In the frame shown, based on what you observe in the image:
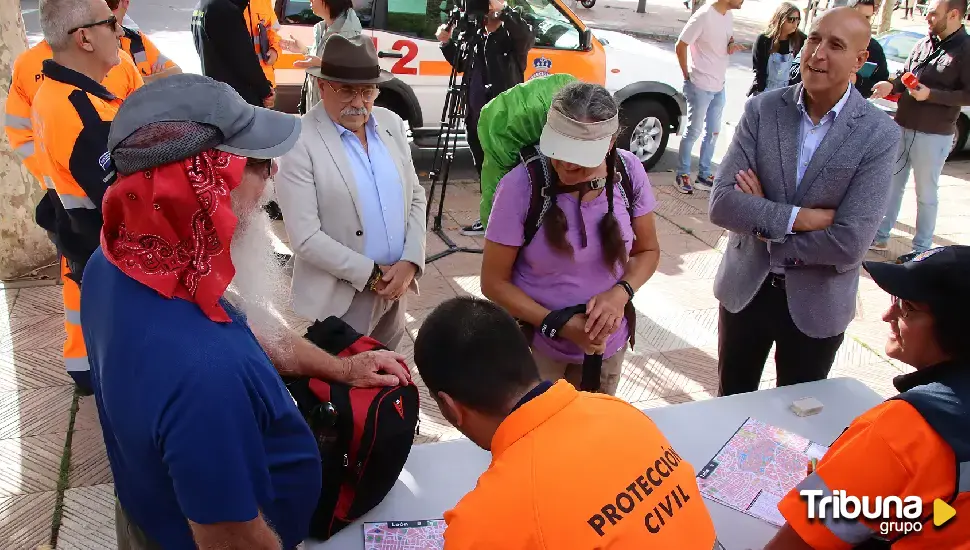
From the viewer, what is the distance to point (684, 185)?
7828 millimetres

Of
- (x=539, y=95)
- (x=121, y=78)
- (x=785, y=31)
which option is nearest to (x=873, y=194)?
(x=539, y=95)

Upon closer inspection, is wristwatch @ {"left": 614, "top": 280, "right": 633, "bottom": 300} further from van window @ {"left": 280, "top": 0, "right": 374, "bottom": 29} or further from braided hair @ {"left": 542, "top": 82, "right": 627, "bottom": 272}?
van window @ {"left": 280, "top": 0, "right": 374, "bottom": 29}

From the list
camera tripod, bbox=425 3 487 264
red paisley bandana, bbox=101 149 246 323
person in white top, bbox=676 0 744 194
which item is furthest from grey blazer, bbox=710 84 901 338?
person in white top, bbox=676 0 744 194

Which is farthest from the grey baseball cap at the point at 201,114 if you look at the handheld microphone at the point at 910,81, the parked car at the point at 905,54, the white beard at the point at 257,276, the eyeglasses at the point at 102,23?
the parked car at the point at 905,54

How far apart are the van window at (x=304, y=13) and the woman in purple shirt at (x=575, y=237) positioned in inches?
198

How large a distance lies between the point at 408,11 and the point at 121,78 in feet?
12.9

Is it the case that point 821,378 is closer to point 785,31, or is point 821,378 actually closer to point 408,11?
point 785,31

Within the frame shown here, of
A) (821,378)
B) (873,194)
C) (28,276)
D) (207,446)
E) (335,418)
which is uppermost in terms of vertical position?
(873,194)

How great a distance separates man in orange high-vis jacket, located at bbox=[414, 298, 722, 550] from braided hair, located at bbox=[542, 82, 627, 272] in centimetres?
98

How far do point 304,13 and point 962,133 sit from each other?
8353 mm

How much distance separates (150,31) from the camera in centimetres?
1384

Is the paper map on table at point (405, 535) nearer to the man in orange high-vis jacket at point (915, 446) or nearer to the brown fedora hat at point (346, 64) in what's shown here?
the man in orange high-vis jacket at point (915, 446)

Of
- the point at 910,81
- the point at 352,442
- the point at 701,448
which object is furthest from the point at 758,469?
the point at 910,81

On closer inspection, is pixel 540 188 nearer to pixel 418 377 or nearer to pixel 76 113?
pixel 418 377
